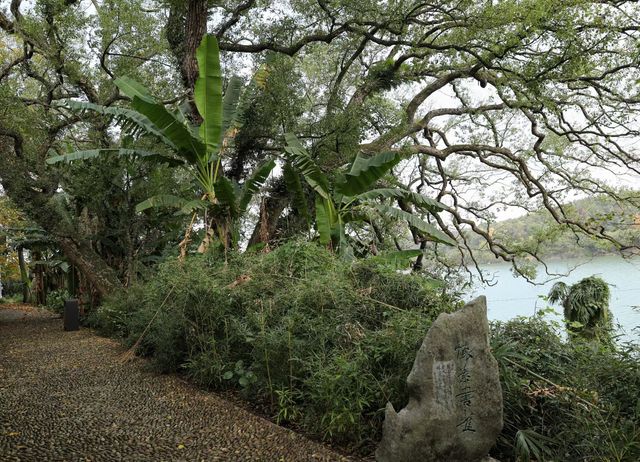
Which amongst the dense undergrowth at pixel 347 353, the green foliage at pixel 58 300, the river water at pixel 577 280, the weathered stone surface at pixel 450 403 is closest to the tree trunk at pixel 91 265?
the green foliage at pixel 58 300

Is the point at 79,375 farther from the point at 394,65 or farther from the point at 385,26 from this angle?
the point at 394,65

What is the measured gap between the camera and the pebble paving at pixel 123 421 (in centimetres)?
292

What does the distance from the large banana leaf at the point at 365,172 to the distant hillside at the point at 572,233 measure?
15.4 feet

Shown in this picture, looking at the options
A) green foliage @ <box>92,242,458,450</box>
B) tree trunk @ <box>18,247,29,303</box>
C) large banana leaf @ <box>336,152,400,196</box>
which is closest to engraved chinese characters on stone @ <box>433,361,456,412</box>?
green foliage @ <box>92,242,458,450</box>

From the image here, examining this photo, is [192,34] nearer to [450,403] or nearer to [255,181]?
[255,181]

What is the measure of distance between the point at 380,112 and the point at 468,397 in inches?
289

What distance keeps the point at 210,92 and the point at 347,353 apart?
4065mm

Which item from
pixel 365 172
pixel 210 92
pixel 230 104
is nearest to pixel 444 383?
pixel 365 172

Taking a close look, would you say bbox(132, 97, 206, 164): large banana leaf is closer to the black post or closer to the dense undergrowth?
the dense undergrowth

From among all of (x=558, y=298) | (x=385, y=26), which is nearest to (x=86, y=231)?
(x=385, y=26)

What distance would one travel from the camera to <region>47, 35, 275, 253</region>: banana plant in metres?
5.68

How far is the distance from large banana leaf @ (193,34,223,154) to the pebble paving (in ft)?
9.97

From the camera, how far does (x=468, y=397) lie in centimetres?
267

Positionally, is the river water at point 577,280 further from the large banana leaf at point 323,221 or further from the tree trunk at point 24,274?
the tree trunk at point 24,274
